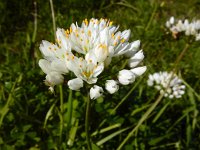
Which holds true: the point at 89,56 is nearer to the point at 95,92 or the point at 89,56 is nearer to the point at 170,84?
the point at 95,92

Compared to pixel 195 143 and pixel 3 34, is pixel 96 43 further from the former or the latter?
pixel 3 34

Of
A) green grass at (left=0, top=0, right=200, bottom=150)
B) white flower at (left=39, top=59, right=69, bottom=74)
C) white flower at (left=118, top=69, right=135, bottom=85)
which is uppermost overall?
white flower at (left=39, top=59, right=69, bottom=74)

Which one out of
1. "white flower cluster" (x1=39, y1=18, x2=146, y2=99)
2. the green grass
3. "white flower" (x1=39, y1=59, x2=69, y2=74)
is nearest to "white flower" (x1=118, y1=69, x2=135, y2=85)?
"white flower cluster" (x1=39, y1=18, x2=146, y2=99)

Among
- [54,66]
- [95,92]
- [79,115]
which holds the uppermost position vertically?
[54,66]

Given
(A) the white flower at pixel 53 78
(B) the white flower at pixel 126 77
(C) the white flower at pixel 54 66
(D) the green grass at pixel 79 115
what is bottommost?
(D) the green grass at pixel 79 115

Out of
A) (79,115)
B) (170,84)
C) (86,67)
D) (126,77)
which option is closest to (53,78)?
(86,67)

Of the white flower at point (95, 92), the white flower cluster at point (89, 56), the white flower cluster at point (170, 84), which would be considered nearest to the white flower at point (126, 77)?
the white flower cluster at point (89, 56)

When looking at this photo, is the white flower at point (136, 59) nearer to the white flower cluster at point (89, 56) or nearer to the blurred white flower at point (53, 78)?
the white flower cluster at point (89, 56)

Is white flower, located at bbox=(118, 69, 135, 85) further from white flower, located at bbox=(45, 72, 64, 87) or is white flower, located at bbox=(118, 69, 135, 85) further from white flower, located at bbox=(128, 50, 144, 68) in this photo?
white flower, located at bbox=(45, 72, 64, 87)

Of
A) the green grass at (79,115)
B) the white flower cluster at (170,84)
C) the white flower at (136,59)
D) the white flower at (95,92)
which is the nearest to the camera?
the white flower at (95,92)

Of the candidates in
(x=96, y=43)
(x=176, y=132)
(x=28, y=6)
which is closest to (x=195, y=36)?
(x=176, y=132)
